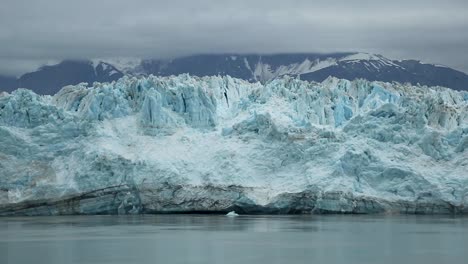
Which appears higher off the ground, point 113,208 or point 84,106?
point 84,106

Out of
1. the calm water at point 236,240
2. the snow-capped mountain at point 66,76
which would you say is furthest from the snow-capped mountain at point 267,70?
the calm water at point 236,240

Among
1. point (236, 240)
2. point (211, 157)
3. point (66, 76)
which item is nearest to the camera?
point (236, 240)

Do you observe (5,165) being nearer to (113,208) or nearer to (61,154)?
(61,154)

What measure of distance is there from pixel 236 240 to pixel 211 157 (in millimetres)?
11679

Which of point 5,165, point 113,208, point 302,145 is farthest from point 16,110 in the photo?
point 302,145

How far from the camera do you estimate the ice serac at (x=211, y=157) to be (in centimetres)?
3634

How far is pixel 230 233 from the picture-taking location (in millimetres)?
29359

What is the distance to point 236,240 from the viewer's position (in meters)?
27.0

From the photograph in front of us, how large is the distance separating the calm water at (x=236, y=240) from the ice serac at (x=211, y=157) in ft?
3.16

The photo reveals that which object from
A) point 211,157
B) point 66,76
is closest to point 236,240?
point 211,157

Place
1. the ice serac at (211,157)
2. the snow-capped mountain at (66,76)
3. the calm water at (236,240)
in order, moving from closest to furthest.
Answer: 1. the calm water at (236,240)
2. the ice serac at (211,157)
3. the snow-capped mountain at (66,76)

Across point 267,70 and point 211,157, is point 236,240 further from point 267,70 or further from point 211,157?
point 267,70

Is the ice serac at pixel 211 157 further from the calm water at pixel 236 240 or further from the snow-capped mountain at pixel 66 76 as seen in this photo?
the snow-capped mountain at pixel 66 76

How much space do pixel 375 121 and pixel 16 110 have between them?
53.7 ft
